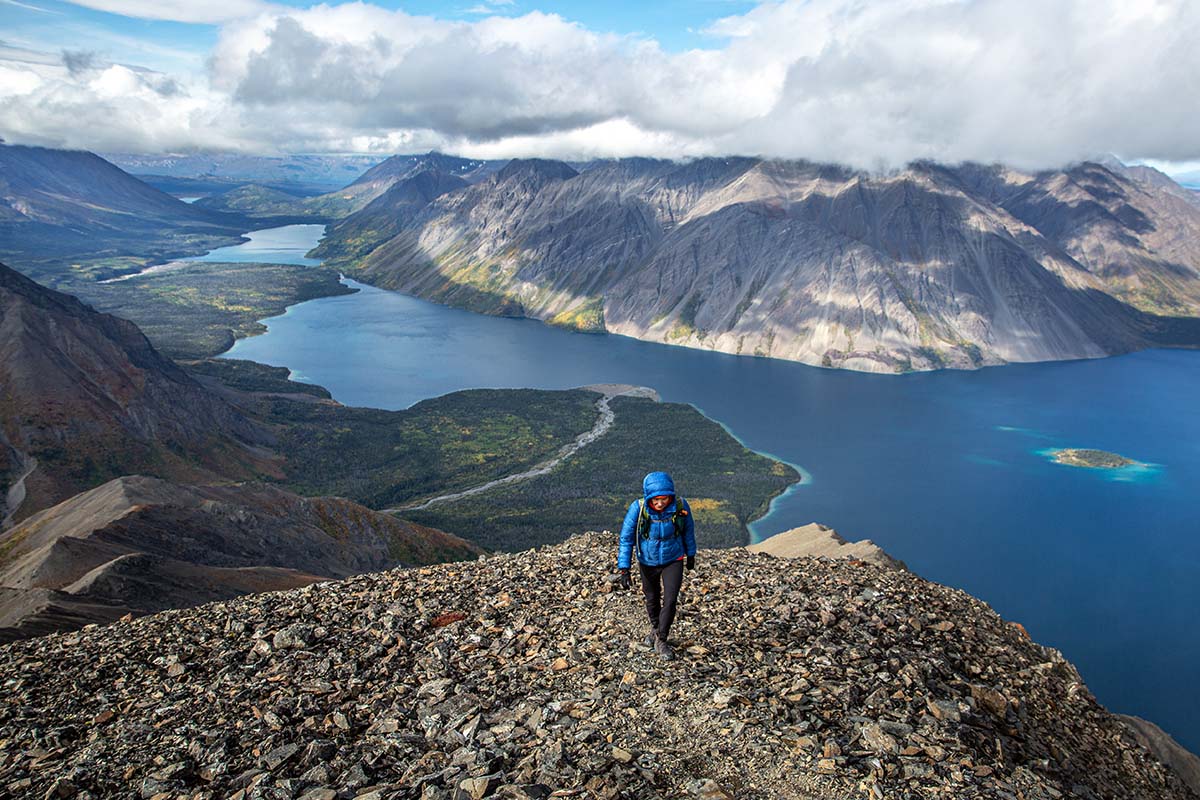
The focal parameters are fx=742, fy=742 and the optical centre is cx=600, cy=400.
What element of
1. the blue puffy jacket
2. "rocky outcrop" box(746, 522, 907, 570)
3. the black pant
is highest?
the blue puffy jacket

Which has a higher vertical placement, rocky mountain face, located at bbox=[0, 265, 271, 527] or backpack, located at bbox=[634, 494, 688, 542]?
backpack, located at bbox=[634, 494, 688, 542]

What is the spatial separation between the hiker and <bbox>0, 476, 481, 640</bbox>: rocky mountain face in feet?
82.3

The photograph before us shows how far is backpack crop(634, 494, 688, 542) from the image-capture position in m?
16.8

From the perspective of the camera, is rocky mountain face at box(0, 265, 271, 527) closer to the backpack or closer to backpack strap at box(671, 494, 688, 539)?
the backpack

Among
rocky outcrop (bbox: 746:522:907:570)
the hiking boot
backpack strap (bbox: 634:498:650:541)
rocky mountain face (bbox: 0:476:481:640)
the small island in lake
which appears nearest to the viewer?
the hiking boot

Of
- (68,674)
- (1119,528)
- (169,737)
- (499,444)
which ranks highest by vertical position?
(169,737)

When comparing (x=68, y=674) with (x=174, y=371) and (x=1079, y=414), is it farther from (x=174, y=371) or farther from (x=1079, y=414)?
(x=1079, y=414)

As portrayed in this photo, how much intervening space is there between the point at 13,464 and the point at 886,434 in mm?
156006

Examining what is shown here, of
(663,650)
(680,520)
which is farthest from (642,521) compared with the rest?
(663,650)

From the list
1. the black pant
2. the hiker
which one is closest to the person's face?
the hiker

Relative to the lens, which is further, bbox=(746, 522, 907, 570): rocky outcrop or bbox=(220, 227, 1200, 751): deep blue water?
bbox=(220, 227, 1200, 751): deep blue water

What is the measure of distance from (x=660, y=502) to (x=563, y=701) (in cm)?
465

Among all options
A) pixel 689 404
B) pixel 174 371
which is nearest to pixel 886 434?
pixel 689 404

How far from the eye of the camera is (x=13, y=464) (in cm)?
8412
